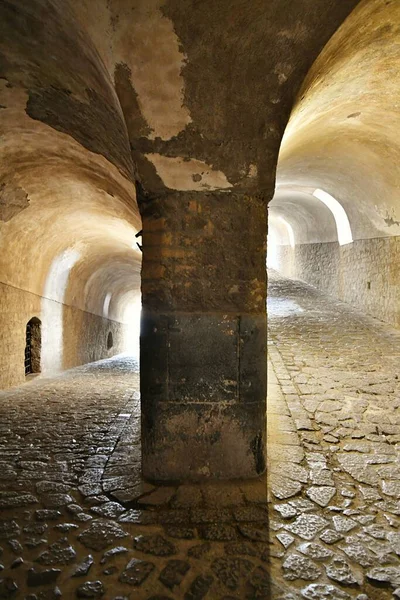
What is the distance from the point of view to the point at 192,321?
2.93 m

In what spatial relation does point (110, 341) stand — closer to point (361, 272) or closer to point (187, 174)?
point (361, 272)

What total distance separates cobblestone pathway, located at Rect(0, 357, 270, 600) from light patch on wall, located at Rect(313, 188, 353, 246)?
868cm

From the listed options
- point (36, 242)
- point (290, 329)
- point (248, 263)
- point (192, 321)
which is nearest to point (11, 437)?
point (192, 321)

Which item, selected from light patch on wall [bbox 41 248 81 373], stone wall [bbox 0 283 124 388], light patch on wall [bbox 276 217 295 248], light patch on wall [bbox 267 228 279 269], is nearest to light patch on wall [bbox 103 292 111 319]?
stone wall [bbox 0 283 124 388]

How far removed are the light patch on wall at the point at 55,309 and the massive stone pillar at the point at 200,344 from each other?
21.3ft

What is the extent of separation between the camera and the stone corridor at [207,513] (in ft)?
6.33

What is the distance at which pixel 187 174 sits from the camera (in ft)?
9.62

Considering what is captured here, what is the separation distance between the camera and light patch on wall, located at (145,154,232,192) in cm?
291

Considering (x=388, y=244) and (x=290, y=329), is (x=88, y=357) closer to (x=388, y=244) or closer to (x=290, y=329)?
(x=290, y=329)

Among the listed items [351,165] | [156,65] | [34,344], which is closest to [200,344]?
[156,65]

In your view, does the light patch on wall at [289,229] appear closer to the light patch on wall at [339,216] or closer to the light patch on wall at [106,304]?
the light patch on wall at [339,216]

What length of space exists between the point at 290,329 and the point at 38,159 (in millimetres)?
5633

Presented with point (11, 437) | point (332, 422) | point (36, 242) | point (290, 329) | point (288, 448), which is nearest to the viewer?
point (288, 448)

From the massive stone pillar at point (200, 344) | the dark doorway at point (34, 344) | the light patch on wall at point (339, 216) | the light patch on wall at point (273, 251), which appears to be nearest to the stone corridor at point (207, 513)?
the massive stone pillar at point (200, 344)
